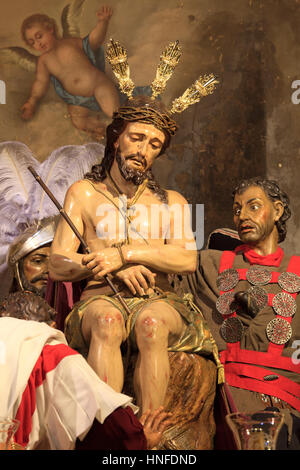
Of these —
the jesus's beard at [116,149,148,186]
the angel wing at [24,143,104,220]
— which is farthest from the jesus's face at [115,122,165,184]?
the angel wing at [24,143,104,220]

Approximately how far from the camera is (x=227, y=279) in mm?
4723

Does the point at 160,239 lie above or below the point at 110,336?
above

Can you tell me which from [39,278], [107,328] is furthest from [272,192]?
[107,328]

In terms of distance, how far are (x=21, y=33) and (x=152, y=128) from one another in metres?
3.00

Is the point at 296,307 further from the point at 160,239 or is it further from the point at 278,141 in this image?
the point at 278,141

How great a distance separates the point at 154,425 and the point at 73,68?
4.26 metres

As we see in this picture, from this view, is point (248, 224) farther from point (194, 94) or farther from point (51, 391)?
point (51, 391)

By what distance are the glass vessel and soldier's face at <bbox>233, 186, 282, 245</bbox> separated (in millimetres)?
2119

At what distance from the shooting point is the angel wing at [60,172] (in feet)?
20.4

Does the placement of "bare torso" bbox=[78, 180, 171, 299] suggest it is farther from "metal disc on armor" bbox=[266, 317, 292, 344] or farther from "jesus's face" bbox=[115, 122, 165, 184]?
"metal disc on armor" bbox=[266, 317, 292, 344]

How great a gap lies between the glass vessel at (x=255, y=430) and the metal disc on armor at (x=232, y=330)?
5.90ft

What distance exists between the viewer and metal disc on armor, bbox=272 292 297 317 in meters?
4.54

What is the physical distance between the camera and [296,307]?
4570mm
